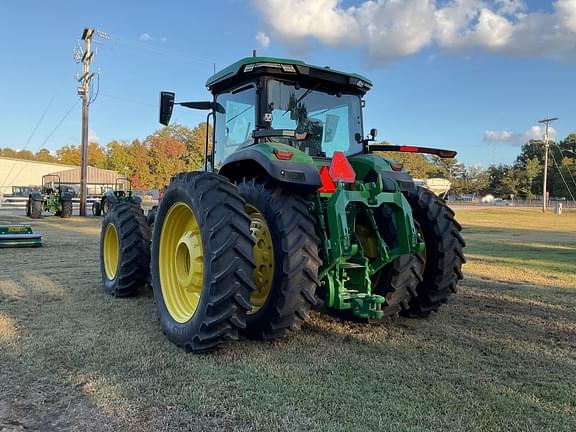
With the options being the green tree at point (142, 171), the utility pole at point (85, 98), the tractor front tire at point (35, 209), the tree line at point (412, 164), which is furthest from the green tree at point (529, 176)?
the tractor front tire at point (35, 209)

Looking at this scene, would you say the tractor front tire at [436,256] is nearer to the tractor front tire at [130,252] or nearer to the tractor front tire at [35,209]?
the tractor front tire at [130,252]

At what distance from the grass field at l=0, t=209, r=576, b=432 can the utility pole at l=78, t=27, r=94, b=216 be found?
2025cm

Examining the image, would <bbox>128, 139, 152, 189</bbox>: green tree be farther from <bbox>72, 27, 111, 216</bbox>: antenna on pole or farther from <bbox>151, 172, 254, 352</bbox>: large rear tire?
<bbox>151, 172, 254, 352</bbox>: large rear tire

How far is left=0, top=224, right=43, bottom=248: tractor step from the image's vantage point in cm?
1064

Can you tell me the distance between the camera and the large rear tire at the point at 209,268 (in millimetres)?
3549

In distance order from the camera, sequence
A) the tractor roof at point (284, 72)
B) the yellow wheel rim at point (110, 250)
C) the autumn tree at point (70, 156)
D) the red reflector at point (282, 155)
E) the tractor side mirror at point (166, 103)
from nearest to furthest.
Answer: the red reflector at point (282, 155), the tractor roof at point (284, 72), the tractor side mirror at point (166, 103), the yellow wheel rim at point (110, 250), the autumn tree at point (70, 156)

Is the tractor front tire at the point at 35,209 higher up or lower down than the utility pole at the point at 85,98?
lower down

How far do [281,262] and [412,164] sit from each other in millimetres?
96313

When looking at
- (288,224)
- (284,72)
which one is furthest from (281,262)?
(284,72)

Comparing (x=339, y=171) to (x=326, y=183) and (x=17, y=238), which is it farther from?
(x=17, y=238)

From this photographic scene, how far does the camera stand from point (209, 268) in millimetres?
3594

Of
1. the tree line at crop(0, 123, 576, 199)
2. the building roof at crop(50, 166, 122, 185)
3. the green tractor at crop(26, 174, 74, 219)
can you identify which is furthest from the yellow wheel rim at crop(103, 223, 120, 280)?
the building roof at crop(50, 166, 122, 185)

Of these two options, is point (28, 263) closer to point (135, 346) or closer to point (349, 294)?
point (135, 346)

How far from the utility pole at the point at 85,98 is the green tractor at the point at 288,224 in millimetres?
20743
